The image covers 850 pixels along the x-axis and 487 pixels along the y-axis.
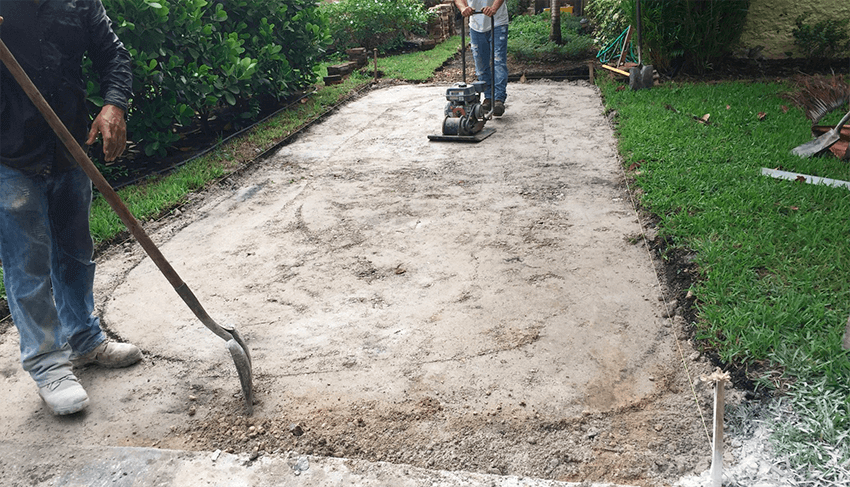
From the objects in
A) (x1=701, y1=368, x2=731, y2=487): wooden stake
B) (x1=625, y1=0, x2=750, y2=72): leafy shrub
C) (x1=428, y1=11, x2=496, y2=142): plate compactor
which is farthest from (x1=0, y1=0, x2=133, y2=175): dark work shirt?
(x1=625, y1=0, x2=750, y2=72): leafy shrub

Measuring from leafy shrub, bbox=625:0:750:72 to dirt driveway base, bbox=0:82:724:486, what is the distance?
11.1ft

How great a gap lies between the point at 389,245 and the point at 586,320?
1514 mm

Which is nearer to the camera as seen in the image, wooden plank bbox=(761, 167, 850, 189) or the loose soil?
the loose soil

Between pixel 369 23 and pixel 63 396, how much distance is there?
36.9 feet

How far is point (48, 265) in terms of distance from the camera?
8.52 feet

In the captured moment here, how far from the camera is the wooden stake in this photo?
1.84 meters

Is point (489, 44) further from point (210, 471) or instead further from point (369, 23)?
point (369, 23)

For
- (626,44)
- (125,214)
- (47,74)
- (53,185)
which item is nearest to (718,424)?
(125,214)

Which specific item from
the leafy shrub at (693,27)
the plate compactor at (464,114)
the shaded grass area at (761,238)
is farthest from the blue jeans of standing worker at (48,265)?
the leafy shrub at (693,27)

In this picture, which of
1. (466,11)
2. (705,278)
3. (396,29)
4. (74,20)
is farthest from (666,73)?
Answer: (74,20)

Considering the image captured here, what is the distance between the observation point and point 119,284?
A: 378 centimetres

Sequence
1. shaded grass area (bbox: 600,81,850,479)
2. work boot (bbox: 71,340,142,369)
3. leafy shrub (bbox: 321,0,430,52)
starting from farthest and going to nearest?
leafy shrub (bbox: 321,0,430,52) → work boot (bbox: 71,340,142,369) → shaded grass area (bbox: 600,81,850,479)

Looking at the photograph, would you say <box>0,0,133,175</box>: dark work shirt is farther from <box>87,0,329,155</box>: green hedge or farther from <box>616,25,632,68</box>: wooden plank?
<box>616,25,632,68</box>: wooden plank

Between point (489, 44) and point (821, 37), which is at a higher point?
point (489, 44)
